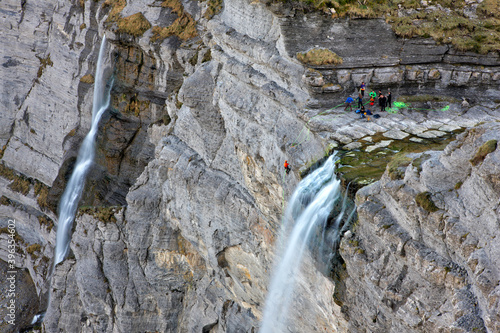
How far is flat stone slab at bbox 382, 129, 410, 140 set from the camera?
66.8 feet

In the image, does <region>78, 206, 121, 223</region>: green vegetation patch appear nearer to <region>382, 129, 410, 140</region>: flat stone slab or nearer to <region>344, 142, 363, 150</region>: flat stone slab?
<region>344, 142, 363, 150</region>: flat stone slab

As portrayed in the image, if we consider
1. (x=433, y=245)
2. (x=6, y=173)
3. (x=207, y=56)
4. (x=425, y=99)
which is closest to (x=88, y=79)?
(x=6, y=173)

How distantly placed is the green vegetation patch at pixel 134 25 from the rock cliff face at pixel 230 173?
0.29 meters

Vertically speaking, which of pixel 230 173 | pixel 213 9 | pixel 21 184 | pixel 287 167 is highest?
pixel 213 9

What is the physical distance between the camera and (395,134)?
67.6 ft

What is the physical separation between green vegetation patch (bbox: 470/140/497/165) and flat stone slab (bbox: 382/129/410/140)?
7603 mm

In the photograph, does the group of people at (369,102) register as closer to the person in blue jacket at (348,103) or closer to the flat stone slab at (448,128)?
the person in blue jacket at (348,103)

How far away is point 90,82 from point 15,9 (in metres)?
11.6

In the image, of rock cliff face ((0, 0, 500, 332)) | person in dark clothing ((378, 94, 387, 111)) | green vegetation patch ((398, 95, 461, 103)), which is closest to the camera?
rock cliff face ((0, 0, 500, 332))

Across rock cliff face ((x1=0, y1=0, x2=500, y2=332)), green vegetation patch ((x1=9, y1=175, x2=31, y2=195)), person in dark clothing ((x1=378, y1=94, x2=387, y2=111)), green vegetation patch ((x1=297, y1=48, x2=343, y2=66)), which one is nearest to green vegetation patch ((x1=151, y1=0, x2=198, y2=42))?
rock cliff face ((x1=0, y1=0, x2=500, y2=332))

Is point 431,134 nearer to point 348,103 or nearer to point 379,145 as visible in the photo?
point 379,145

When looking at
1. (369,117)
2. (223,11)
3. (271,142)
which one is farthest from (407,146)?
(223,11)

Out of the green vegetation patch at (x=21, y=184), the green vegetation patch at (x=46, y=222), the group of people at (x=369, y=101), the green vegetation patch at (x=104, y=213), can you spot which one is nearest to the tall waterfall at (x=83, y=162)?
the green vegetation patch at (x=46, y=222)

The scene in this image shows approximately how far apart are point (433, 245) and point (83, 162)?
34189 millimetres
